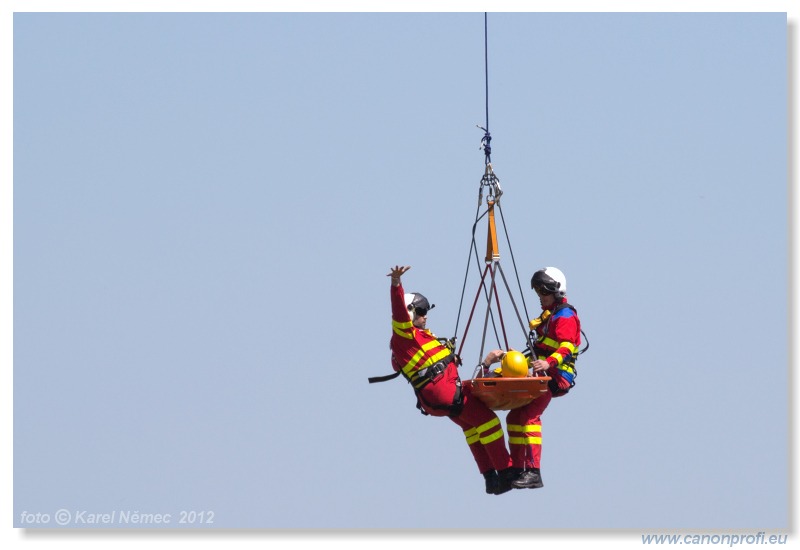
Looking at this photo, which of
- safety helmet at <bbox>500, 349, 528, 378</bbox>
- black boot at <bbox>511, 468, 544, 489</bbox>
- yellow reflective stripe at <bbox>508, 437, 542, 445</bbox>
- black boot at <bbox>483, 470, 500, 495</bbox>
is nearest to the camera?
safety helmet at <bbox>500, 349, 528, 378</bbox>

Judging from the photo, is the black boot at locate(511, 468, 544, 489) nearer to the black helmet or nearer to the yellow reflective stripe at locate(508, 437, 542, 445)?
the yellow reflective stripe at locate(508, 437, 542, 445)

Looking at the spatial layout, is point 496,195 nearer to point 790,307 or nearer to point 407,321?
point 407,321

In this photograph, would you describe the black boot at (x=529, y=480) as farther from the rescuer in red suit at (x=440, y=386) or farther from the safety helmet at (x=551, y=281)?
the safety helmet at (x=551, y=281)

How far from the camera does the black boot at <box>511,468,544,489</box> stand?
23672 millimetres

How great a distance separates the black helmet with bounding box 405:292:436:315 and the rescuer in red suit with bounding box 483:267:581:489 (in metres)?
0.86

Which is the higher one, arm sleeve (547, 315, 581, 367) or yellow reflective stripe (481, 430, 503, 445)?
arm sleeve (547, 315, 581, 367)

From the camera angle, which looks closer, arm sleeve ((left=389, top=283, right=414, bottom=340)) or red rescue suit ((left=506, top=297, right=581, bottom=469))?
arm sleeve ((left=389, top=283, right=414, bottom=340))

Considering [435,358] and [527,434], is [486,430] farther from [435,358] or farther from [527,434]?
[435,358]

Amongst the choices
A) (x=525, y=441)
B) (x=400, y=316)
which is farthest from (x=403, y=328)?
(x=525, y=441)

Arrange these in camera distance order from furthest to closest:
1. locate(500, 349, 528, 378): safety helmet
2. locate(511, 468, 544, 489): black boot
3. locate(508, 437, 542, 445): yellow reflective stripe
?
locate(508, 437, 542, 445): yellow reflective stripe, locate(511, 468, 544, 489): black boot, locate(500, 349, 528, 378): safety helmet

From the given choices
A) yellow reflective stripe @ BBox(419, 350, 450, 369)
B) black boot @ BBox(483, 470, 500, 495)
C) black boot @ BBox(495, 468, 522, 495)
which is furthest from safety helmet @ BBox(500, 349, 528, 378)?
black boot @ BBox(483, 470, 500, 495)

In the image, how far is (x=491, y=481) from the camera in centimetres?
2395

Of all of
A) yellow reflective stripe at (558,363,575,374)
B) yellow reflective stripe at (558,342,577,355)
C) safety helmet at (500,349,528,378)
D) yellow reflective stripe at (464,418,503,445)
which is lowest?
yellow reflective stripe at (464,418,503,445)

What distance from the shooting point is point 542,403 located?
23844mm
